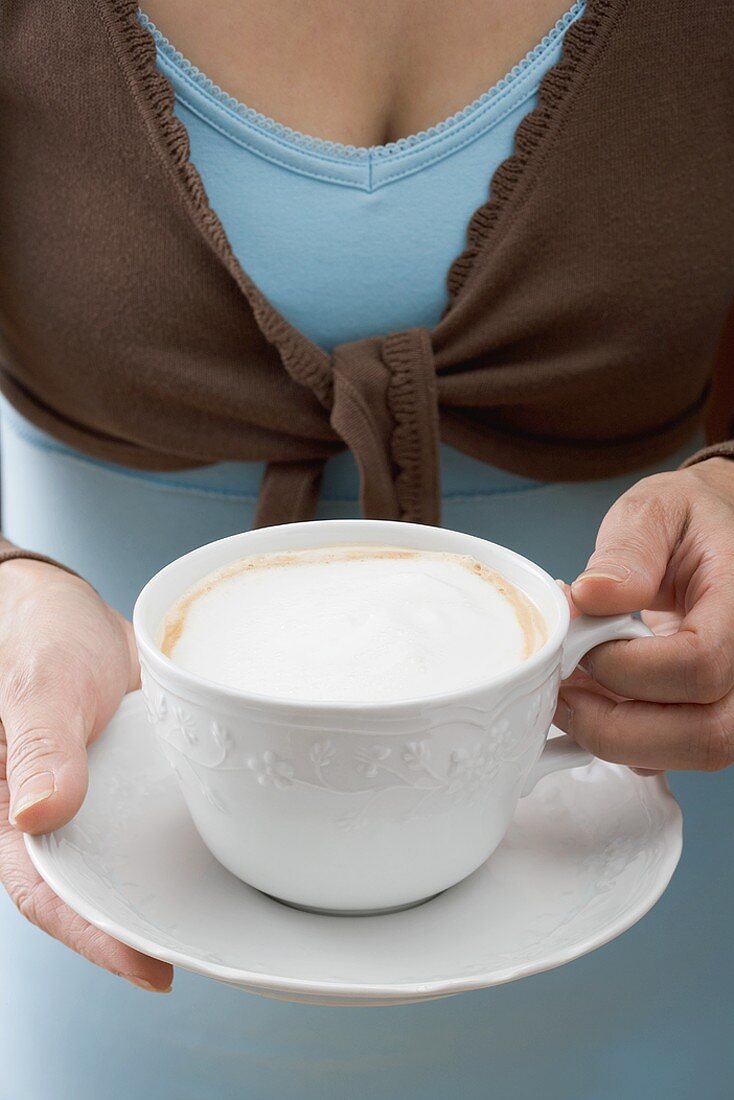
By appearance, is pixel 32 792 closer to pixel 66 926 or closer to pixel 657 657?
pixel 66 926

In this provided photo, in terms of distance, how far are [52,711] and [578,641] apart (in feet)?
0.89

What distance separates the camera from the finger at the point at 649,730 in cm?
54

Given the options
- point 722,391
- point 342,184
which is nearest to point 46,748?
point 342,184

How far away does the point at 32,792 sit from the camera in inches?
18.8

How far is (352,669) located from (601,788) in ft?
0.66

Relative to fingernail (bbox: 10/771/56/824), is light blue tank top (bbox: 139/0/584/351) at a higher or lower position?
higher

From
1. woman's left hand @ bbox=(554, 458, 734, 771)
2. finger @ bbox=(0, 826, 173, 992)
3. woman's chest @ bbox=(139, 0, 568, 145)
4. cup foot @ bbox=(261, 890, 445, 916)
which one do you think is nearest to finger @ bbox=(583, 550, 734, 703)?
woman's left hand @ bbox=(554, 458, 734, 771)

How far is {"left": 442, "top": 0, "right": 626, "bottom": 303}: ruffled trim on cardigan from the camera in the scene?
0.76 meters

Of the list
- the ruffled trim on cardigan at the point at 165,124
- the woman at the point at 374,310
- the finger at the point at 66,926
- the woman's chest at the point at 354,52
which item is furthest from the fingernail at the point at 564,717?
the woman's chest at the point at 354,52

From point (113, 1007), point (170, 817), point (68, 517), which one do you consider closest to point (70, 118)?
point (68, 517)

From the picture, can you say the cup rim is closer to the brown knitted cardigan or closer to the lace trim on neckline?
the brown knitted cardigan

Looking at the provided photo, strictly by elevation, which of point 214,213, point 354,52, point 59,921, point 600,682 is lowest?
point 59,921

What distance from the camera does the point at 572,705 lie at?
56cm

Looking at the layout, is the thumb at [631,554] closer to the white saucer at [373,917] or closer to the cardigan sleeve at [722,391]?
the white saucer at [373,917]
